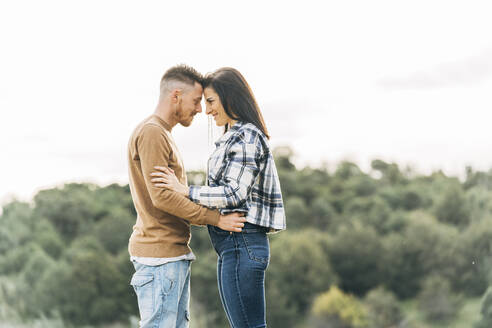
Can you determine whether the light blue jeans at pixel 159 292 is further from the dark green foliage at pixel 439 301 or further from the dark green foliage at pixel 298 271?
the dark green foliage at pixel 439 301

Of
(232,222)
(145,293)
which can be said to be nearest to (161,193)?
(232,222)

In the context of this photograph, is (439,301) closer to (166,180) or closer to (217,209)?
(217,209)

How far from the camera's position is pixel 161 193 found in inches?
96.0

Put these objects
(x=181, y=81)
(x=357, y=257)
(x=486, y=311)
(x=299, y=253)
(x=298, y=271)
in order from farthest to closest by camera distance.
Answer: (x=357, y=257) < (x=299, y=253) < (x=298, y=271) < (x=486, y=311) < (x=181, y=81)

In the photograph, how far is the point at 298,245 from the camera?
4112 cm

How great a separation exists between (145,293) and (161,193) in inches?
16.4

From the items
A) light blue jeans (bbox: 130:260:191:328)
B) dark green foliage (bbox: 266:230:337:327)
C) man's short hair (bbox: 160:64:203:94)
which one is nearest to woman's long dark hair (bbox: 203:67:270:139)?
man's short hair (bbox: 160:64:203:94)

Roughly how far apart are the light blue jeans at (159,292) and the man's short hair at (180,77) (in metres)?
0.77

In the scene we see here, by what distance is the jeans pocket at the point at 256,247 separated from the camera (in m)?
2.36

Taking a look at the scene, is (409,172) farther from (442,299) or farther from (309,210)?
(442,299)

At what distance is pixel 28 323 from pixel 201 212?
38515mm

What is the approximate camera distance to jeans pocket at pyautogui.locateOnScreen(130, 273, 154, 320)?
2.47 meters

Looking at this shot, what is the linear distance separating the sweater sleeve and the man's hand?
45 mm

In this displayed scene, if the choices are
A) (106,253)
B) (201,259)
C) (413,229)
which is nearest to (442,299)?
(413,229)
